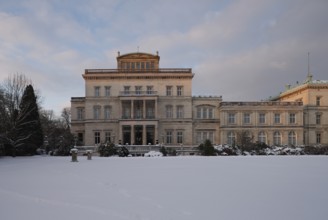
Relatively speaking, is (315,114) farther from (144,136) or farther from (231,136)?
(144,136)

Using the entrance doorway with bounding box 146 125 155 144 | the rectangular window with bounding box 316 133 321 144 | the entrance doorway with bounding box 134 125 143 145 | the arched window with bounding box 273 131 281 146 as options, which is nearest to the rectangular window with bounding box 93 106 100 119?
the entrance doorway with bounding box 134 125 143 145

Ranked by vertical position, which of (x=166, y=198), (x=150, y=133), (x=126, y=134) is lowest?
(x=166, y=198)

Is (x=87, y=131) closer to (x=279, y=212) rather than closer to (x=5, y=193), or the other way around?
(x=5, y=193)

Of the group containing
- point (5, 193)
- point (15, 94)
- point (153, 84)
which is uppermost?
point (153, 84)

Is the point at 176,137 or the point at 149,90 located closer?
the point at 176,137

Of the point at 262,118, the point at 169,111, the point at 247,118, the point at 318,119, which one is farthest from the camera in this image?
the point at 318,119

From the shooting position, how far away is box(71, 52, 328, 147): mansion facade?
4338cm

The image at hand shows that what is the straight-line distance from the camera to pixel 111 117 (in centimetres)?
4369

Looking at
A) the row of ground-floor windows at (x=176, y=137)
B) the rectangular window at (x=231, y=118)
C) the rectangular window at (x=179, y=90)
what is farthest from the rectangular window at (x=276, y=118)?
the rectangular window at (x=179, y=90)

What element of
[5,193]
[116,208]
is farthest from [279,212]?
[5,193]

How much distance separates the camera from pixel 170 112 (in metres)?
44.2

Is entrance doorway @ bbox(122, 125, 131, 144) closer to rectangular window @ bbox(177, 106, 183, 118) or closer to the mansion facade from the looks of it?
the mansion facade

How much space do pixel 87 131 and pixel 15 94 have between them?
15.3 meters

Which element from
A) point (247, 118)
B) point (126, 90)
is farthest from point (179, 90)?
point (247, 118)
